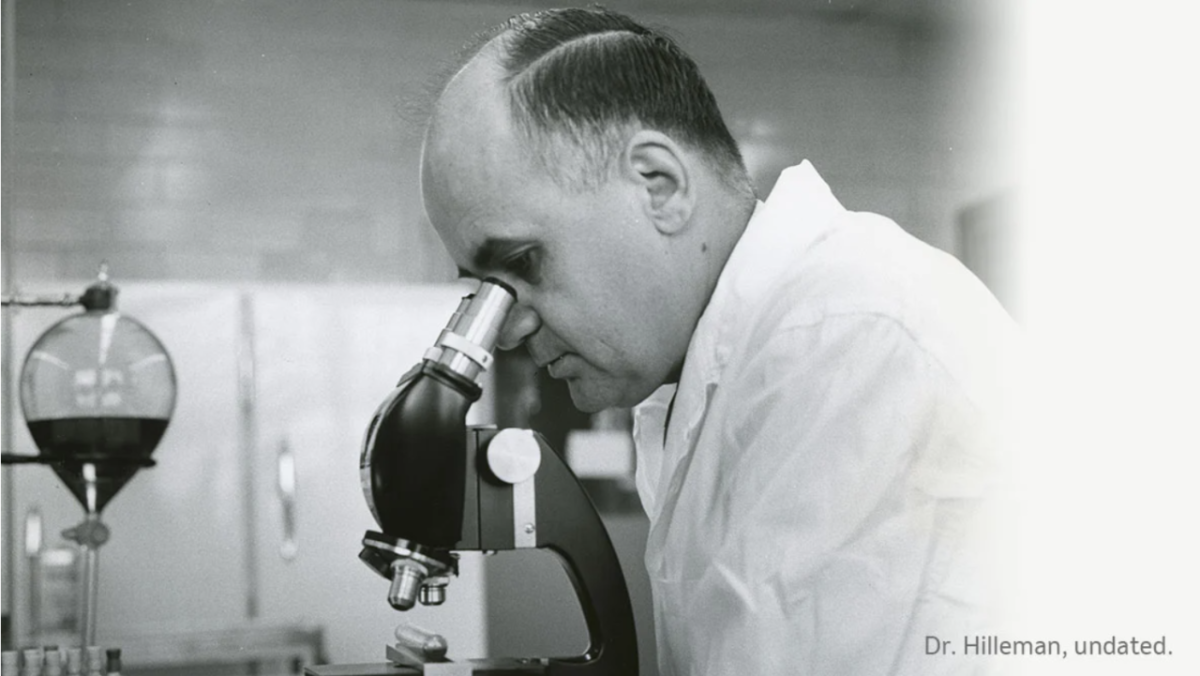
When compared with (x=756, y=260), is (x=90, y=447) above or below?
below

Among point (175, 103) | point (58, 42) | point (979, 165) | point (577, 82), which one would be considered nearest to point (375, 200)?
point (175, 103)

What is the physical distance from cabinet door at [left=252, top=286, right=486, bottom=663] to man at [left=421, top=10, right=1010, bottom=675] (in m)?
1.60

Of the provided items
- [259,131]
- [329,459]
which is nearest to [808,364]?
[329,459]

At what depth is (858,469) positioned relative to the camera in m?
0.91

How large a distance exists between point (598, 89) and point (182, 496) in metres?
1.89

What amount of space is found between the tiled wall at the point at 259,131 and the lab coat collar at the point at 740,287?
1684 millimetres

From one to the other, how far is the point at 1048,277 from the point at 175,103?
2967 millimetres

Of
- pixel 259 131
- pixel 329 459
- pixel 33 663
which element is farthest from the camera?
pixel 259 131

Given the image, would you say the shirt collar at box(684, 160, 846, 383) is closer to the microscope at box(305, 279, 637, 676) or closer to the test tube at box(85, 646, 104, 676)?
the microscope at box(305, 279, 637, 676)

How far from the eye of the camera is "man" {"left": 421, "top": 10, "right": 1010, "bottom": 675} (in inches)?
35.7

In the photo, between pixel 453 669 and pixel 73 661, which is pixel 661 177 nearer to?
pixel 453 669

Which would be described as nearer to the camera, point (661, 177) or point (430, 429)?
point (430, 429)

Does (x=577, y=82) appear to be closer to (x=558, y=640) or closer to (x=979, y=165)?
(x=979, y=165)

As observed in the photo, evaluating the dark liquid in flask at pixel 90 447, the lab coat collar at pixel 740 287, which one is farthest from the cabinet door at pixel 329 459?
the lab coat collar at pixel 740 287
